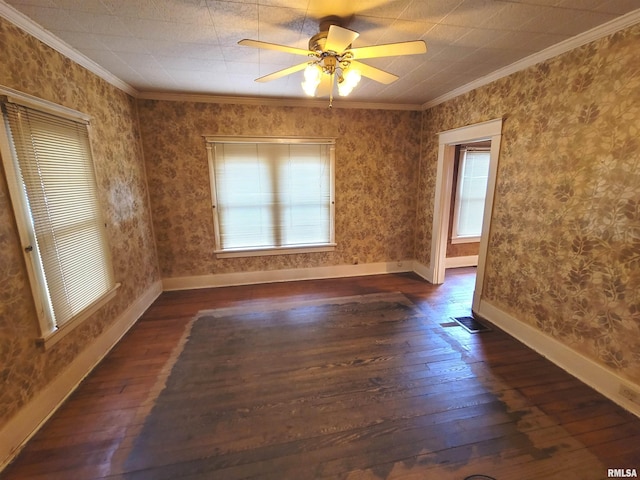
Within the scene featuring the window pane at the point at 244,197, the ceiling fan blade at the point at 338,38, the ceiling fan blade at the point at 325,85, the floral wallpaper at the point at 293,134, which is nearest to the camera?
the ceiling fan blade at the point at 338,38

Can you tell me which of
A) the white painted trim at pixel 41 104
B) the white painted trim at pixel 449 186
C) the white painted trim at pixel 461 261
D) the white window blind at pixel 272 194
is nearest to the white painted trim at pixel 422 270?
the white painted trim at pixel 449 186

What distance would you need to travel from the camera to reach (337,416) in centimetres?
177

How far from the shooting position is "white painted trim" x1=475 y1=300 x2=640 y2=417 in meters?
1.84

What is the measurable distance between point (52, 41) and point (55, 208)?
1.16m

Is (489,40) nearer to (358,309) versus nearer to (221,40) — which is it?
(221,40)

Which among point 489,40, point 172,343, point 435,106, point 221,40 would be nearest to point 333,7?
point 221,40

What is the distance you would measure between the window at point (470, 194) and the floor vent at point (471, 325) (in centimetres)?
189

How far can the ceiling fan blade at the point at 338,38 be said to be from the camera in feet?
4.55

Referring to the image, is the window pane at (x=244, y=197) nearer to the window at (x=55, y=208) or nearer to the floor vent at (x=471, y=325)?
the window at (x=55, y=208)

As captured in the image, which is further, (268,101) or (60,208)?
(268,101)

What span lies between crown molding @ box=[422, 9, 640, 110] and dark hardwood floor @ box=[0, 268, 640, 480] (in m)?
2.41

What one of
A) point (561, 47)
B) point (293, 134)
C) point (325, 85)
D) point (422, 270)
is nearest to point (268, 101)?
point (293, 134)

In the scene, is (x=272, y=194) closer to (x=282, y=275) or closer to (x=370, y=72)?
(x=282, y=275)

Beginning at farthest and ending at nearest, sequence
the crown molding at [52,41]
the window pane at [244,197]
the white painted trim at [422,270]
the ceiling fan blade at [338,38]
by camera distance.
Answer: the white painted trim at [422,270]
the window pane at [244,197]
the crown molding at [52,41]
the ceiling fan blade at [338,38]
